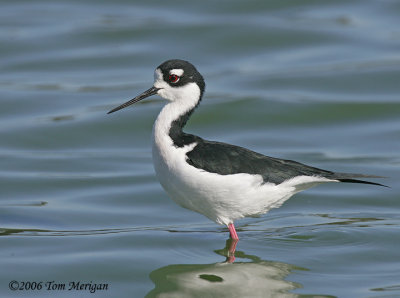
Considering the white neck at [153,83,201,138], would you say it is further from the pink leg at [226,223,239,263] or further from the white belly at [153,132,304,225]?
the pink leg at [226,223,239,263]

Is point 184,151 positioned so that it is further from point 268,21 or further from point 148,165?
point 268,21

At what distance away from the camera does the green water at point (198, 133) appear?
8953 mm

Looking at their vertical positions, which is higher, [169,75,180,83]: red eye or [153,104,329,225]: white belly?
[169,75,180,83]: red eye

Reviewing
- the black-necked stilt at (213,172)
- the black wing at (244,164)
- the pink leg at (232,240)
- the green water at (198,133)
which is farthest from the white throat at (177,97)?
the green water at (198,133)

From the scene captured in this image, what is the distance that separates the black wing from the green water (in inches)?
33.7

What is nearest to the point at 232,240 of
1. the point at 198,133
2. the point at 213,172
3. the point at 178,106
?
the point at 213,172

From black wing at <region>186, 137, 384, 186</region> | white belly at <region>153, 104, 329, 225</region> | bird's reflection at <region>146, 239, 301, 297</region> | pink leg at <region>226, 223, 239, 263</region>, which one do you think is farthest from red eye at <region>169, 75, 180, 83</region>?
bird's reflection at <region>146, 239, 301, 297</region>

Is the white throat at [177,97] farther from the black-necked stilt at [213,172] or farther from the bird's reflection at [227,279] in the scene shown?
the bird's reflection at [227,279]

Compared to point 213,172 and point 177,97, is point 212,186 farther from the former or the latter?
point 177,97

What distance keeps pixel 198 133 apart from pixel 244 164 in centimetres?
520

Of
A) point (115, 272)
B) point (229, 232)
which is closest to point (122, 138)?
point (229, 232)

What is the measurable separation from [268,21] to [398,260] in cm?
1033

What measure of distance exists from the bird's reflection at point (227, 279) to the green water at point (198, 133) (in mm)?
26

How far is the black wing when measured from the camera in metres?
9.02
